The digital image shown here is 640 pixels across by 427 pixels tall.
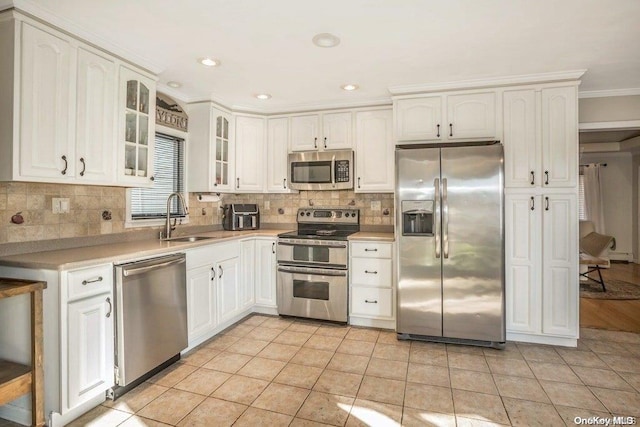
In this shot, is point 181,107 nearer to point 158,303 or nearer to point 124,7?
point 124,7

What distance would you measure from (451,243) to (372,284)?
2.90ft

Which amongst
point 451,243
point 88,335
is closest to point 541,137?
point 451,243

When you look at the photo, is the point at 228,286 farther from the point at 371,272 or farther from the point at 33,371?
the point at 33,371

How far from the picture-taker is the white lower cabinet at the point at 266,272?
384 centimetres

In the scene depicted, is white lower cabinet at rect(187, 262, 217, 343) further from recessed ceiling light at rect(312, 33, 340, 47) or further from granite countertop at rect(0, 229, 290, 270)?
recessed ceiling light at rect(312, 33, 340, 47)

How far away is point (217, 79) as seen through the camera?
3.23 m

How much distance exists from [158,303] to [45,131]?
4.25 feet

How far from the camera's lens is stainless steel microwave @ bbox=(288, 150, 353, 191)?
3877 millimetres

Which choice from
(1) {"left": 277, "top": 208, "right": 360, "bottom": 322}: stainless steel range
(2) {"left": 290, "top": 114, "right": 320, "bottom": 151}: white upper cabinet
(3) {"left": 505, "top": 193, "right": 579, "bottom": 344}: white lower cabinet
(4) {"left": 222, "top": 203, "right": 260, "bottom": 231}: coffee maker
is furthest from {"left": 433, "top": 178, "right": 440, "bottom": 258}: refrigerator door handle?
(4) {"left": 222, "top": 203, "right": 260, "bottom": 231}: coffee maker

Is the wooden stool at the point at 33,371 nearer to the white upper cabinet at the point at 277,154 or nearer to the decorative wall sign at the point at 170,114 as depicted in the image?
the decorative wall sign at the point at 170,114

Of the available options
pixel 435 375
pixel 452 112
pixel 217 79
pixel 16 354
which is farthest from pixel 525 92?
pixel 16 354

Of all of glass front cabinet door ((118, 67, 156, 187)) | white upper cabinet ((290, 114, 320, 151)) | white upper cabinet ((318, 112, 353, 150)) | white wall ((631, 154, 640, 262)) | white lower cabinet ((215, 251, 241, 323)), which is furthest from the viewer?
white wall ((631, 154, 640, 262))

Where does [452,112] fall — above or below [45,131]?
above

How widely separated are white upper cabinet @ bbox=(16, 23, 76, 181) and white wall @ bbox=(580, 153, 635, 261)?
29.7ft
